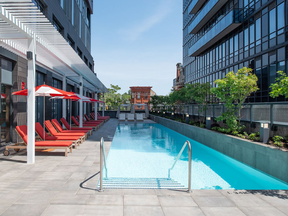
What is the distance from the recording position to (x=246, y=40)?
1730 centimetres

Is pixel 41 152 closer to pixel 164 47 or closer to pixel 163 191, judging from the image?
pixel 163 191

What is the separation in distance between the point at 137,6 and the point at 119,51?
35.3 feet

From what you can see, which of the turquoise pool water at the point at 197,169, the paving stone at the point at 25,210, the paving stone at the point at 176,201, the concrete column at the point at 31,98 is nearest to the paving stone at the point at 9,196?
the paving stone at the point at 25,210

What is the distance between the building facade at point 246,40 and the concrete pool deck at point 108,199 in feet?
40.1

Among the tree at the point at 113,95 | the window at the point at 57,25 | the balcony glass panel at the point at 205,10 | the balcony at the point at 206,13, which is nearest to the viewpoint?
the window at the point at 57,25

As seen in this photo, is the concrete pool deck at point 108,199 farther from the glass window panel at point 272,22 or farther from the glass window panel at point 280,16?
the glass window panel at point 272,22

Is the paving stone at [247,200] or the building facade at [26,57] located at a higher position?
the building facade at [26,57]

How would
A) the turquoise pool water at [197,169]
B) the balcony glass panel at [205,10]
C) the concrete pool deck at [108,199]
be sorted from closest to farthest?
the concrete pool deck at [108,199], the turquoise pool water at [197,169], the balcony glass panel at [205,10]

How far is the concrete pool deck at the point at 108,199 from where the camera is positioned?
3.24m

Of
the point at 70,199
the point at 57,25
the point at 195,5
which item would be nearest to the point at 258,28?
the point at 195,5

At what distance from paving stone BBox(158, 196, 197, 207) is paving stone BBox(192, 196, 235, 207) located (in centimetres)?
12

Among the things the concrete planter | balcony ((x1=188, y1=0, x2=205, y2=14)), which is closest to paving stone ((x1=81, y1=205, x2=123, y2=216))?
the concrete planter

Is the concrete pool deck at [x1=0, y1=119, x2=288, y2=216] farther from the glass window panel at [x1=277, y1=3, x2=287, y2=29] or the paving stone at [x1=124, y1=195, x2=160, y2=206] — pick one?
the glass window panel at [x1=277, y1=3, x2=287, y2=29]

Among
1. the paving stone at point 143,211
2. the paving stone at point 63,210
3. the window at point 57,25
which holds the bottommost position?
the paving stone at point 143,211
